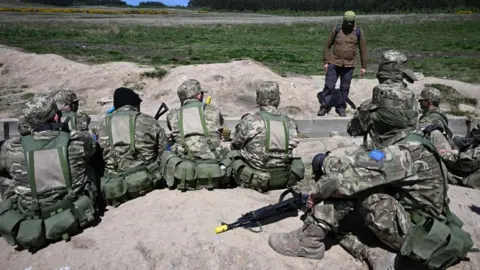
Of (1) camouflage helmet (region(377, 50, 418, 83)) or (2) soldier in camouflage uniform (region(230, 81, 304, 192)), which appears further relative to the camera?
(1) camouflage helmet (region(377, 50, 418, 83))

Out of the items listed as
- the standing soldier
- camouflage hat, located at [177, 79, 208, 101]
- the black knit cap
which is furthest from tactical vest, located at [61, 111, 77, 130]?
the standing soldier

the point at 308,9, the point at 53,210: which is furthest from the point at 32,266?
the point at 308,9

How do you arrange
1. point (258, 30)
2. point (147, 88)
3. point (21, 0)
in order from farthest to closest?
1. point (21, 0)
2. point (258, 30)
3. point (147, 88)

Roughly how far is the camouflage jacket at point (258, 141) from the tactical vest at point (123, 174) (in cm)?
119

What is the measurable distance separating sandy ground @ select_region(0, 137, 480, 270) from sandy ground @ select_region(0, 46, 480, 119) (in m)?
4.41

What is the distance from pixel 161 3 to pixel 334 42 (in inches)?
3522

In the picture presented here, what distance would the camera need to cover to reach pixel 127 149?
15.1 ft

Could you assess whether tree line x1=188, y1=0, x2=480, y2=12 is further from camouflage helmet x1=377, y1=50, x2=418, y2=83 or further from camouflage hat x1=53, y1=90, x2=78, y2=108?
camouflage hat x1=53, y1=90, x2=78, y2=108

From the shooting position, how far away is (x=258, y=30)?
30.1 meters

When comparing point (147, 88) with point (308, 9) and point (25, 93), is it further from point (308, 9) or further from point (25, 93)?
point (308, 9)

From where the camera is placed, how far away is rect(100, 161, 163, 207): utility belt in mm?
4441

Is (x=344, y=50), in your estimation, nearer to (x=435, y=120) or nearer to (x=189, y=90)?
(x=435, y=120)

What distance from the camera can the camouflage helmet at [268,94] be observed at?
471cm

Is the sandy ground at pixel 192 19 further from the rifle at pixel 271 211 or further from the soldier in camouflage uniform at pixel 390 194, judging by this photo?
the soldier in camouflage uniform at pixel 390 194
